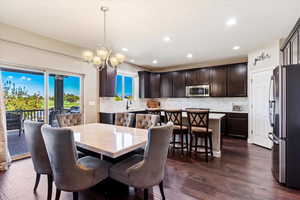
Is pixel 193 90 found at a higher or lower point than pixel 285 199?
higher

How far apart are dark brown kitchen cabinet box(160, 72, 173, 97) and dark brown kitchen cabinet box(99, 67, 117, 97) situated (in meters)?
2.54

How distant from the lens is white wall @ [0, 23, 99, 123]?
Result: 305cm

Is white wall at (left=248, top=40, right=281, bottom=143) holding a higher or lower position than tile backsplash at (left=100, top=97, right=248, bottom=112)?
higher

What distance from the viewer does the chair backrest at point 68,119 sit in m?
3.00

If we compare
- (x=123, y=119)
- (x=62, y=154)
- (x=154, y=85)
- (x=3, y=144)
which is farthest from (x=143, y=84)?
(x=62, y=154)

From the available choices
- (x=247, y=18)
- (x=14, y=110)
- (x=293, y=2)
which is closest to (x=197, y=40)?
(x=247, y=18)

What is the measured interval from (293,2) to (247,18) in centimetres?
59

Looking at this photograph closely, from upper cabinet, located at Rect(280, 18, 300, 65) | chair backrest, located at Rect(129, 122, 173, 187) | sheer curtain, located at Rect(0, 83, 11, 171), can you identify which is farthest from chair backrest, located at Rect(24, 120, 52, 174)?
upper cabinet, located at Rect(280, 18, 300, 65)

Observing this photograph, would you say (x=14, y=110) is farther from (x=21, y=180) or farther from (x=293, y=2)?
(x=293, y=2)

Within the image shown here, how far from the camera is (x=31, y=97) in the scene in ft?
11.8

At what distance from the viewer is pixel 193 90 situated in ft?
19.4

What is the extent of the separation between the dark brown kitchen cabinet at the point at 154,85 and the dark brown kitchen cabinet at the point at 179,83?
73cm

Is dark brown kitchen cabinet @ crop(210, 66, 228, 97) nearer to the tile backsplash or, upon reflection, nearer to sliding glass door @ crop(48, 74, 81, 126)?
the tile backsplash

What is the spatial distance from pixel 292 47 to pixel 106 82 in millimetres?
4535
